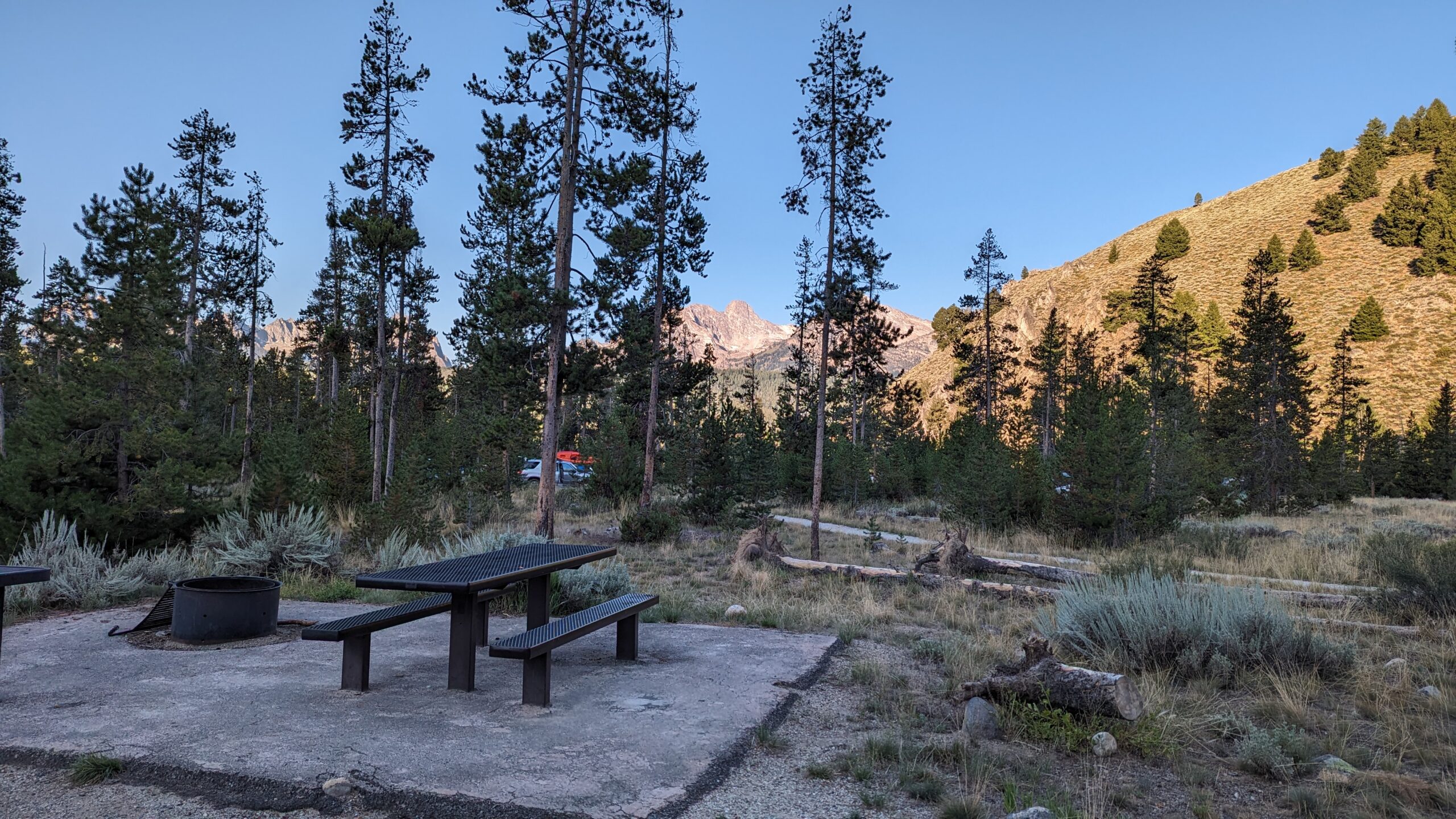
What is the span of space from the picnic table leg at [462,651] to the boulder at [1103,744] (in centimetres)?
367

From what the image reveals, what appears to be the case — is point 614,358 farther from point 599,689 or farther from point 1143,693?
point 1143,693

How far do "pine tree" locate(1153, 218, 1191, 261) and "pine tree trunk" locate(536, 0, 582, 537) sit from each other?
69.9 m

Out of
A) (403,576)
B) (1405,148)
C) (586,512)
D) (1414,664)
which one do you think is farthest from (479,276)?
(1405,148)

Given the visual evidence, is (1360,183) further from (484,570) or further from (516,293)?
(484,570)

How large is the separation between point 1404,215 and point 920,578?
6846 centimetres

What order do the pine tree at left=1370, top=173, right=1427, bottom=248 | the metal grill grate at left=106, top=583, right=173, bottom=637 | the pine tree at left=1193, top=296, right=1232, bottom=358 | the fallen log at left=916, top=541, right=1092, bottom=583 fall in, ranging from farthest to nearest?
1. the pine tree at left=1370, top=173, right=1427, bottom=248
2. the pine tree at left=1193, top=296, right=1232, bottom=358
3. the fallen log at left=916, top=541, right=1092, bottom=583
4. the metal grill grate at left=106, top=583, right=173, bottom=637

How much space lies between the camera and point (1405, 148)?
68562 mm

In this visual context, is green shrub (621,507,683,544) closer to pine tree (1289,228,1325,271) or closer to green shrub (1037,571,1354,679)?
green shrub (1037,571,1354,679)

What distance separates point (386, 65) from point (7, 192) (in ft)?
63.4

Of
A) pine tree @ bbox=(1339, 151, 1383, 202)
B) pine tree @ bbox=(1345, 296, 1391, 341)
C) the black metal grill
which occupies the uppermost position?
pine tree @ bbox=(1339, 151, 1383, 202)

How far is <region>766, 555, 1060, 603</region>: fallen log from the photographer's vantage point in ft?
30.5

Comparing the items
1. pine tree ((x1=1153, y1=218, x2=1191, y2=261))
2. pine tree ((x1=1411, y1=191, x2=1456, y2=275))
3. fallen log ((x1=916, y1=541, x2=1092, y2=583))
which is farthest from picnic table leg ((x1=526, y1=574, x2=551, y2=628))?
pine tree ((x1=1153, y1=218, x2=1191, y2=261))

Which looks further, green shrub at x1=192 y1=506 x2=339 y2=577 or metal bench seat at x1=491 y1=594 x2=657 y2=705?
green shrub at x1=192 y1=506 x2=339 y2=577

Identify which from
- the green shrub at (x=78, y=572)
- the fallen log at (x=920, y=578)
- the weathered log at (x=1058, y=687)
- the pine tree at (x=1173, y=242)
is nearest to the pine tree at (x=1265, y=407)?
the fallen log at (x=920, y=578)
